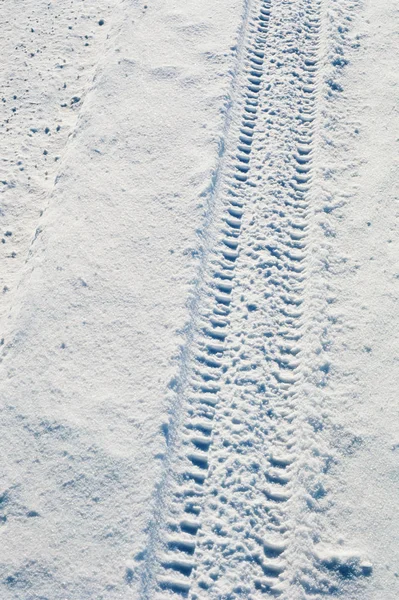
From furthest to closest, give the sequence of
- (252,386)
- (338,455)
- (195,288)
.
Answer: (195,288) → (252,386) → (338,455)

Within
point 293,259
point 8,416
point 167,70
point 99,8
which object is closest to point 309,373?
point 293,259

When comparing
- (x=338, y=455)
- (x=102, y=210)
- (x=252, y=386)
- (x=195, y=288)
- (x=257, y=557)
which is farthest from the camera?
(x=102, y=210)

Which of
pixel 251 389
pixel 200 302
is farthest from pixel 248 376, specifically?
pixel 200 302

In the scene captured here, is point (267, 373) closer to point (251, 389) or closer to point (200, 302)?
point (251, 389)

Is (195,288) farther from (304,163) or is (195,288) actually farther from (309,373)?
(304,163)
